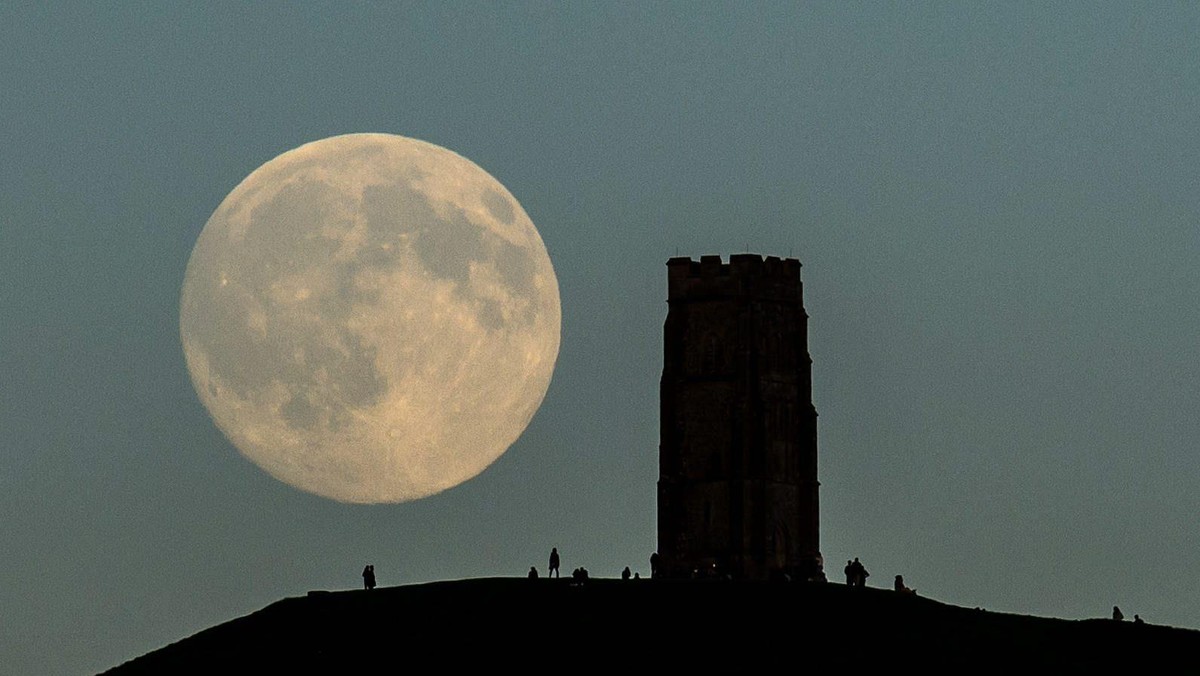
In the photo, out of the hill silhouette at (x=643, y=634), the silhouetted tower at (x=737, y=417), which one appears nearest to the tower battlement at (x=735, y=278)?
the silhouetted tower at (x=737, y=417)

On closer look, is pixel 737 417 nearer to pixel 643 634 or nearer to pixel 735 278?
pixel 735 278

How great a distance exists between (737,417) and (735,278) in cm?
618

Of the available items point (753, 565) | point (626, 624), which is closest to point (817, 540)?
point (753, 565)

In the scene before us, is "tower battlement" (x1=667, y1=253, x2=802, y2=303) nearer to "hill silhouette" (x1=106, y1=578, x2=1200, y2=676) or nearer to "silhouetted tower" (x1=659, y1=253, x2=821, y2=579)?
"silhouetted tower" (x1=659, y1=253, x2=821, y2=579)

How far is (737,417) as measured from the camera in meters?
167

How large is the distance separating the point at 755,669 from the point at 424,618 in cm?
1345

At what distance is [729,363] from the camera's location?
168m

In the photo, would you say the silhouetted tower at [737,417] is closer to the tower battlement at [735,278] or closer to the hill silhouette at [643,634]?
the tower battlement at [735,278]

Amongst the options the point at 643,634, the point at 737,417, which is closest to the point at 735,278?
the point at 737,417

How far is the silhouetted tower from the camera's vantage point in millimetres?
166250

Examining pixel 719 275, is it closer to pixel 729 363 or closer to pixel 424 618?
pixel 729 363

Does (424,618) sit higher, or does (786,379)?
(786,379)

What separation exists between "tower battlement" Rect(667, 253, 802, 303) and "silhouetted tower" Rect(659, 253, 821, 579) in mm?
44

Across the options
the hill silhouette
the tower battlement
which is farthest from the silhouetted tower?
the hill silhouette
